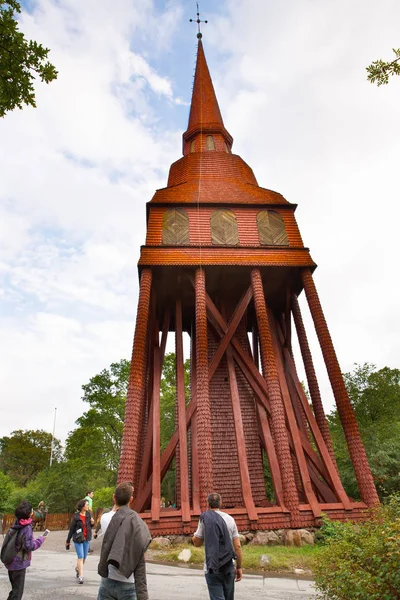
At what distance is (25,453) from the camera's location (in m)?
49.4

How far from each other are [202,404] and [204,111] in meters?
16.9

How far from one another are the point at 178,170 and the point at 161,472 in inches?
516

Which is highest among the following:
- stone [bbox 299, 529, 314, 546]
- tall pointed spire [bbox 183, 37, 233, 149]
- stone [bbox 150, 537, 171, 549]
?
tall pointed spire [bbox 183, 37, 233, 149]

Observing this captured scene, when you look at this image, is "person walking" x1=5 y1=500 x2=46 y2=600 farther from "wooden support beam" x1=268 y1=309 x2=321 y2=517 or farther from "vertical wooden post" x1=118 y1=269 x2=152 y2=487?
"wooden support beam" x1=268 y1=309 x2=321 y2=517

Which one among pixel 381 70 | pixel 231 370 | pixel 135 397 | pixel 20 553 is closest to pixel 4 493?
pixel 135 397

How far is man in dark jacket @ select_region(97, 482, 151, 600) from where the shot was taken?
3066 millimetres

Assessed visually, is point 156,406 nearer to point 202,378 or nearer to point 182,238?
point 202,378

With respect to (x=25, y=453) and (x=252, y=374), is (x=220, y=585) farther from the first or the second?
(x=25, y=453)

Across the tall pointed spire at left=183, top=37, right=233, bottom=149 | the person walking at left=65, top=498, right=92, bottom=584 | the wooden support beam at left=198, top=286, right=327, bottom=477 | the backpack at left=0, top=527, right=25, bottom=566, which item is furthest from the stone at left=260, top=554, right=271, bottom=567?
the tall pointed spire at left=183, top=37, right=233, bottom=149

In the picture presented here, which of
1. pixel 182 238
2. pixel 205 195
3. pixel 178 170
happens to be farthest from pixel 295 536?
pixel 178 170

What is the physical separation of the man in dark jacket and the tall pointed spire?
20759 millimetres

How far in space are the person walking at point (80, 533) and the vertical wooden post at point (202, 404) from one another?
4.09m

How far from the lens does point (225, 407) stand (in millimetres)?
15008

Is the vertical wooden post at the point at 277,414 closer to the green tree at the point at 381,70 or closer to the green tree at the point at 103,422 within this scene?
the green tree at the point at 381,70
